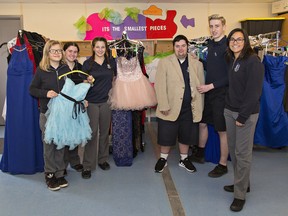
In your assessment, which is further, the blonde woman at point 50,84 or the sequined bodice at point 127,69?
the sequined bodice at point 127,69

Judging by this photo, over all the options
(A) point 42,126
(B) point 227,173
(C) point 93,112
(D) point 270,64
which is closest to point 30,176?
(A) point 42,126

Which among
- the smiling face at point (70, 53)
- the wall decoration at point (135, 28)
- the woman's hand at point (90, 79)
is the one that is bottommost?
the woman's hand at point (90, 79)

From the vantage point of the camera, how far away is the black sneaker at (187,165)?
3451 millimetres

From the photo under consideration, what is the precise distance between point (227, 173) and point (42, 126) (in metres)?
2.09

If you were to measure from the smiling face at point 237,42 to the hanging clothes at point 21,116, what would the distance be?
7.09ft

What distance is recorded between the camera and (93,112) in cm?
327

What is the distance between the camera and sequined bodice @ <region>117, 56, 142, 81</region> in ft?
11.6

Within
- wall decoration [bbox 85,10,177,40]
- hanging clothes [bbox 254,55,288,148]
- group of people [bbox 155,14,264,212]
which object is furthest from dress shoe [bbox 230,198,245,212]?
wall decoration [bbox 85,10,177,40]

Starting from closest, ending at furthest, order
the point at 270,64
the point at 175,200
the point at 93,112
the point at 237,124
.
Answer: the point at 237,124 → the point at 175,200 → the point at 93,112 → the point at 270,64

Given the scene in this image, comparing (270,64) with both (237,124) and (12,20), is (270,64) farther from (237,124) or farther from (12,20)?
(12,20)

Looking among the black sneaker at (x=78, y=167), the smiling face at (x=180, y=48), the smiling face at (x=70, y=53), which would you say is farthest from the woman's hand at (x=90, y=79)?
the black sneaker at (x=78, y=167)

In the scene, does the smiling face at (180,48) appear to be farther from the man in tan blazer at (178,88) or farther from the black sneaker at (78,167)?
the black sneaker at (78,167)

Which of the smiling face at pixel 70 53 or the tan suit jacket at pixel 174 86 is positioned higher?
the smiling face at pixel 70 53

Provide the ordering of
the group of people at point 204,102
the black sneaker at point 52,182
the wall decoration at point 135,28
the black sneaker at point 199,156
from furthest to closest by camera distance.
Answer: the wall decoration at point 135,28 < the black sneaker at point 199,156 < the black sneaker at point 52,182 < the group of people at point 204,102
